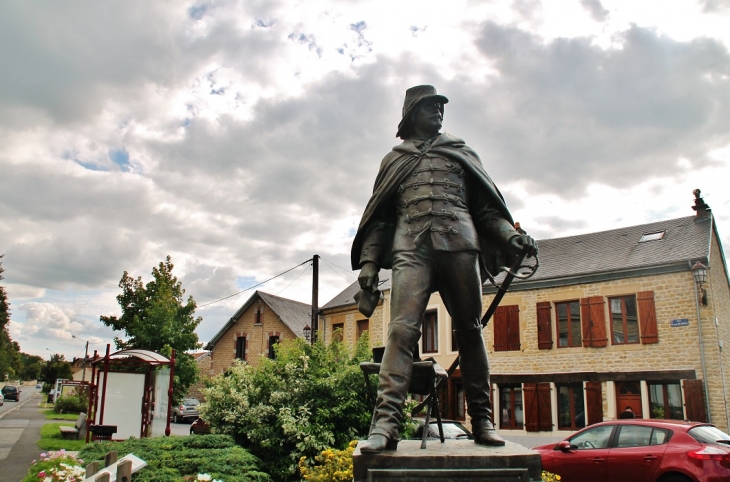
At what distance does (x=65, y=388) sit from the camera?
43.0 meters

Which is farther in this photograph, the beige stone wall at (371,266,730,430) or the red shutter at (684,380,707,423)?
the beige stone wall at (371,266,730,430)

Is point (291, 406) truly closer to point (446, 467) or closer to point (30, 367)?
point (446, 467)

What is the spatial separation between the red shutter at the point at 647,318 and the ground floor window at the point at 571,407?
267cm

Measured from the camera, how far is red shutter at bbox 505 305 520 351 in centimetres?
2117

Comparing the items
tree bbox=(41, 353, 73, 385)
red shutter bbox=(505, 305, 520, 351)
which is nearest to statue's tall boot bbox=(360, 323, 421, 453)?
red shutter bbox=(505, 305, 520, 351)

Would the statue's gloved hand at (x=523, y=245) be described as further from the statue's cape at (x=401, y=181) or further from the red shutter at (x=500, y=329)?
the red shutter at (x=500, y=329)

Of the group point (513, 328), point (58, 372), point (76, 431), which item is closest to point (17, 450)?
point (76, 431)

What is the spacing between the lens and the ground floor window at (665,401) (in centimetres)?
1731

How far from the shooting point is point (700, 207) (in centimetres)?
2033

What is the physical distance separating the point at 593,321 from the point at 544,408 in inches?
129

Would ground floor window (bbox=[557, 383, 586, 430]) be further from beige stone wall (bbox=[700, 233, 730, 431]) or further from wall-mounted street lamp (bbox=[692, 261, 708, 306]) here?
wall-mounted street lamp (bbox=[692, 261, 708, 306])

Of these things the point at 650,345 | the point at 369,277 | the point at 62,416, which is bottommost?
the point at 62,416

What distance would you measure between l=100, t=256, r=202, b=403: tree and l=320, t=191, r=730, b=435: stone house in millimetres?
10568

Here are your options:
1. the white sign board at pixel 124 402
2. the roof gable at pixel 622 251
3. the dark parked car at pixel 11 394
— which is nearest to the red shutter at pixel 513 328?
the roof gable at pixel 622 251
